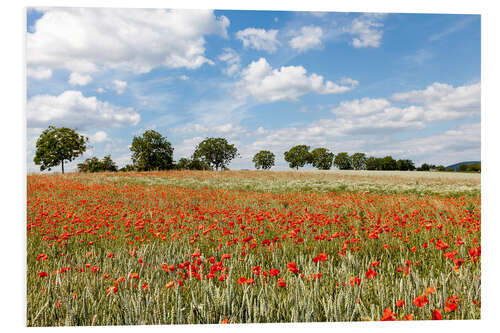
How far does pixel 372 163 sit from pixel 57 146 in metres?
7.62

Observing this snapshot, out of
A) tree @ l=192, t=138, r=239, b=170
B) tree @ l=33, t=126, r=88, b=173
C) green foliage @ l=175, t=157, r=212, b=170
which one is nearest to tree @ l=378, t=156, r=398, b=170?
tree @ l=192, t=138, r=239, b=170

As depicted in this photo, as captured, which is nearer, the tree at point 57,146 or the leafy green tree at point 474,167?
the leafy green tree at point 474,167

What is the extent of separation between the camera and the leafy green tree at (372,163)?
8.59 metres

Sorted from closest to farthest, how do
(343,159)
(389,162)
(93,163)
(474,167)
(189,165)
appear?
(474,167) → (389,162) → (93,163) → (343,159) → (189,165)

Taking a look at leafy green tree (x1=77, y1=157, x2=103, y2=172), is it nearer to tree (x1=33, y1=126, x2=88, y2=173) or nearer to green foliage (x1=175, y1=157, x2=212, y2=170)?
tree (x1=33, y1=126, x2=88, y2=173)

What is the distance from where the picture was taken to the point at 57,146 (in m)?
5.54

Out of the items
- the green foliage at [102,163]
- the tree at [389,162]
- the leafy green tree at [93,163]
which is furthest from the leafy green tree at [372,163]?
the leafy green tree at [93,163]

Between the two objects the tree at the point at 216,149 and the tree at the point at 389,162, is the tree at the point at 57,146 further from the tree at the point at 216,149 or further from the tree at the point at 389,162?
the tree at the point at 389,162

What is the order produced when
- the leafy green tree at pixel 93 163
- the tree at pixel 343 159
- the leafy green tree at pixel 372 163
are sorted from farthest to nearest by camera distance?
1. the leafy green tree at pixel 372 163
2. the tree at pixel 343 159
3. the leafy green tree at pixel 93 163

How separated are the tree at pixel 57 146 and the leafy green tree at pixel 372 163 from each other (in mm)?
6759

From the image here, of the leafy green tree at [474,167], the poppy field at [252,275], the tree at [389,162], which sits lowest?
the poppy field at [252,275]

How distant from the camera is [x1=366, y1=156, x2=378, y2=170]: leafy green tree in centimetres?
859

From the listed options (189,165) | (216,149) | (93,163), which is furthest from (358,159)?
(189,165)

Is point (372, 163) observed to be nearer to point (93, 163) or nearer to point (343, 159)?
point (343, 159)
